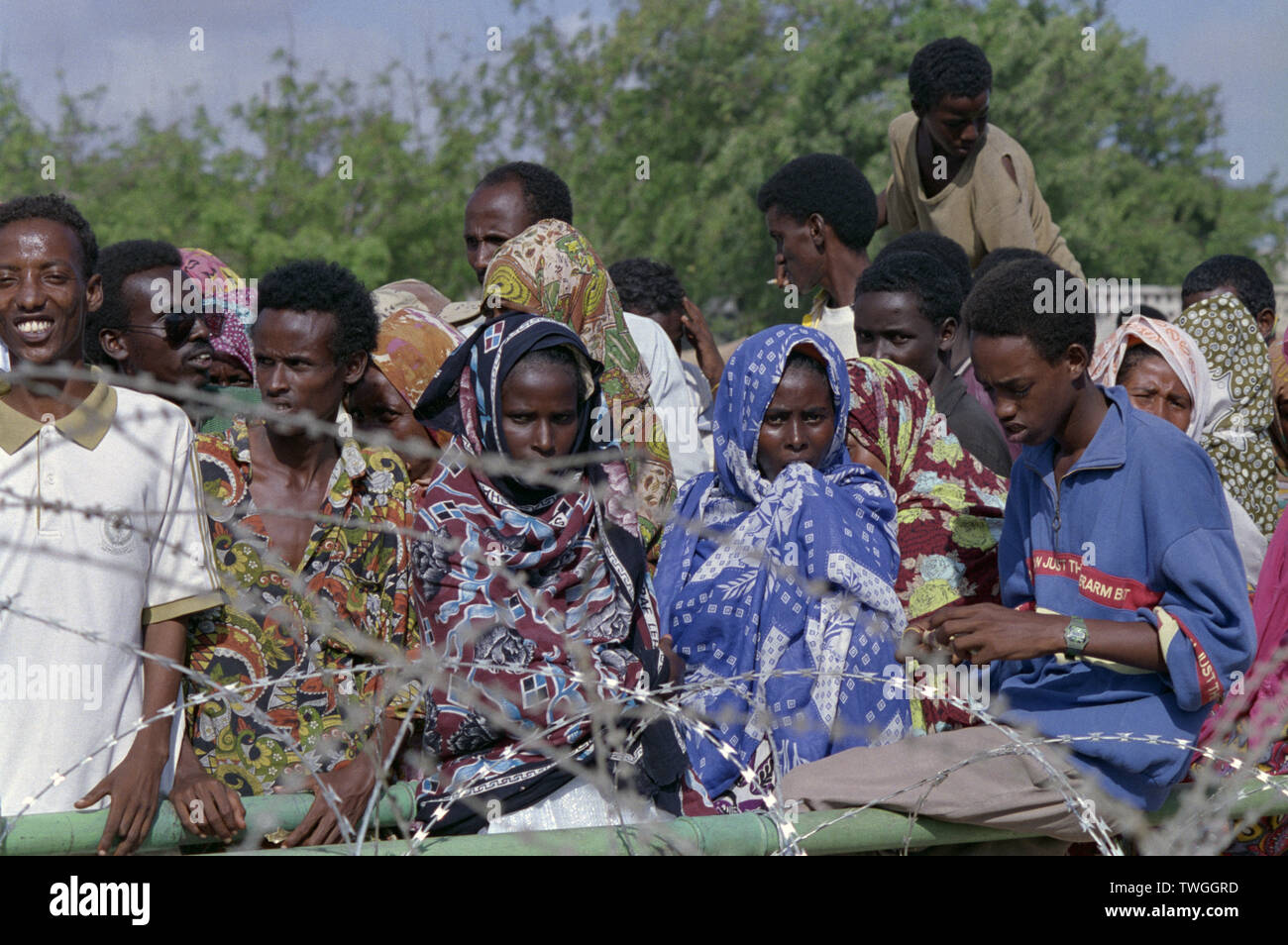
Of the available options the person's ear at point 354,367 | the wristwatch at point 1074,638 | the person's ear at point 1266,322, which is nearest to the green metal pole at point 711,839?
the wristwatch at point 1074,638

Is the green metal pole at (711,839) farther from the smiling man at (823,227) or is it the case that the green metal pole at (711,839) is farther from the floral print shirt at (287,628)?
the smiling man at (823,227)

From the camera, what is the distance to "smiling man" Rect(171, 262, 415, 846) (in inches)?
132

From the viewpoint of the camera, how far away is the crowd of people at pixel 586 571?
10.2 feet

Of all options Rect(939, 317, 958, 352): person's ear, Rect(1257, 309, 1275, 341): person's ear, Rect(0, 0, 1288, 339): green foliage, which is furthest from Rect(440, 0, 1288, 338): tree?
Rect(939, 317, 958, 352): person's ear

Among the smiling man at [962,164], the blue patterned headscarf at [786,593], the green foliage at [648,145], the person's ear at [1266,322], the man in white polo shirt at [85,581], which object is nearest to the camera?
the man in white polo shirt at [85,581]

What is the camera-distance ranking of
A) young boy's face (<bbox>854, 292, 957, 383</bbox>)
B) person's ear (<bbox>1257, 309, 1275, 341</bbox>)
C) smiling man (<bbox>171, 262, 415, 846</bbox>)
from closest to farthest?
1. smiling man (<bbox>171, 262, 415, 846</bbox>)
2. young boy's face (<bbox>854, 292, 957, 383</bbox>)
3. person's ear (<bbox>1257, 309, 1275, 341</bbox>)

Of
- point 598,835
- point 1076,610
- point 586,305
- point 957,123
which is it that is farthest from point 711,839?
point 957,123

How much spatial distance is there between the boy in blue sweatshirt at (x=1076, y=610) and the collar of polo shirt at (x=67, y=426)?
174 centimetres

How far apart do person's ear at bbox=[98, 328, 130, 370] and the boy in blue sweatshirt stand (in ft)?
8.36

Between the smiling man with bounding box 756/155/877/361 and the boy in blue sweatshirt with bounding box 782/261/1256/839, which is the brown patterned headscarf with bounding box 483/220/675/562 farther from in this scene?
the smiling man with bounding box 756/155/877/361

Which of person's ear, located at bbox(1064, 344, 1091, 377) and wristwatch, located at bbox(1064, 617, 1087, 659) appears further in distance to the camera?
person's ear, located at bbox(1064, 344, 1091, 377)

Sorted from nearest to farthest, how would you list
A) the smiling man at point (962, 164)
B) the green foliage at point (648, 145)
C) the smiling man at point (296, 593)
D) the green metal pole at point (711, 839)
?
the green metal pole at point (711, 839), the smiling man at point (296, 593), the smiling man at point (962, 164), the green foliage at point (648, 145)
